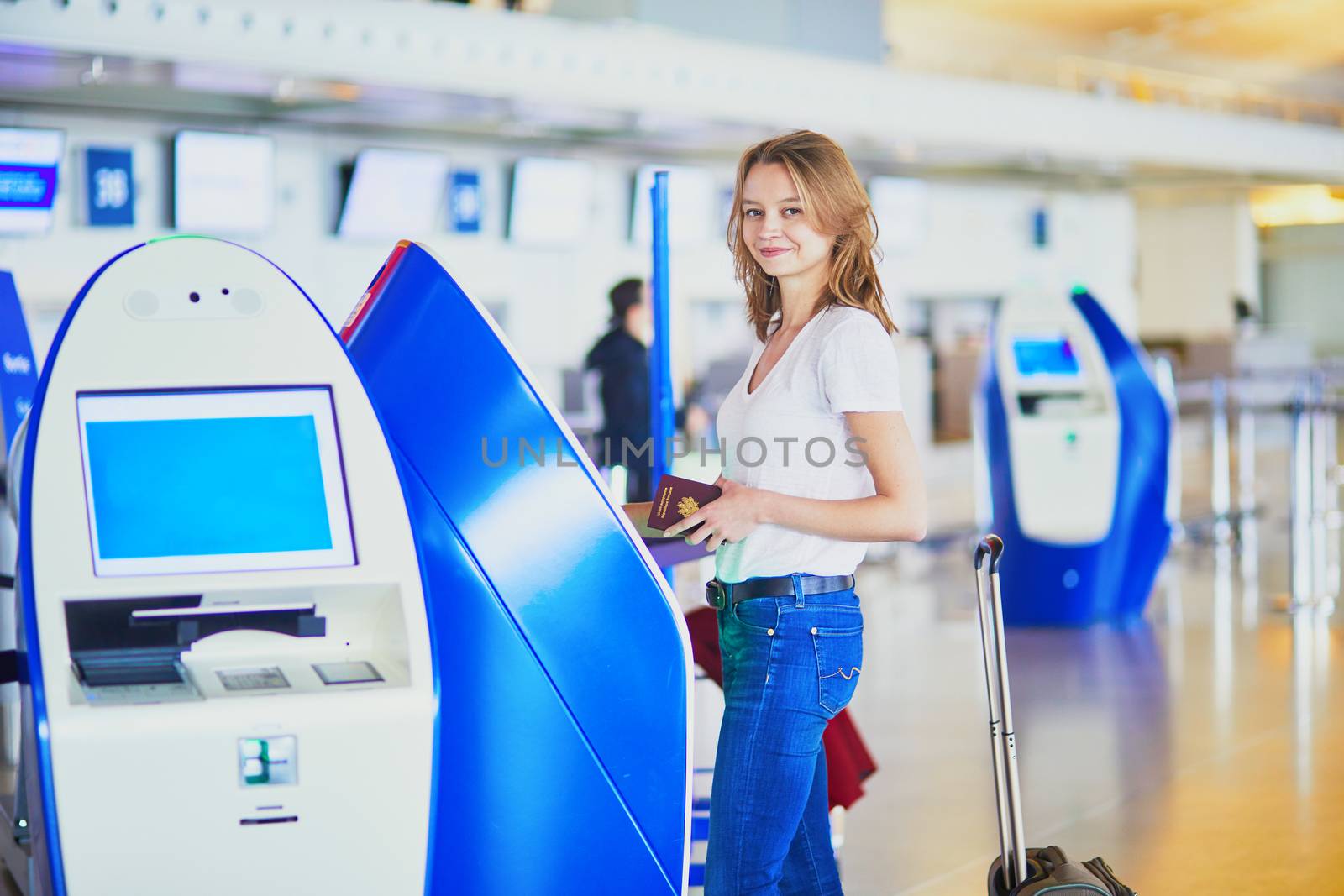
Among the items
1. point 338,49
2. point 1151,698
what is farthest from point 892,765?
point 338,49

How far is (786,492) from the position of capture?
1996 millimetres

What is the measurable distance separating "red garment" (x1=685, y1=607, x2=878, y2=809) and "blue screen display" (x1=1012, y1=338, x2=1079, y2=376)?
11.4 feet

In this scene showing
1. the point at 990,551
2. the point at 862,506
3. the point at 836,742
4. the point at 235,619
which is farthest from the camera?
the point at 836,742

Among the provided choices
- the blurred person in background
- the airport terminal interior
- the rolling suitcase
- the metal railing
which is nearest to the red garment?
the airport terminal interior

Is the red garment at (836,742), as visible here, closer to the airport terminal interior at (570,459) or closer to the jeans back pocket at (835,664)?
the airport terminal interior at (570,459)

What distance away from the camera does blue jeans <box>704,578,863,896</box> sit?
196 centimetres

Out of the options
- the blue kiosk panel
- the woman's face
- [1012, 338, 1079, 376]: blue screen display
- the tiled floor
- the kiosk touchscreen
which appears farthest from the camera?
[1012, 338, 1079, 376]: blue screen display

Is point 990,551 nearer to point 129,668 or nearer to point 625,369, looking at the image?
point 129,668

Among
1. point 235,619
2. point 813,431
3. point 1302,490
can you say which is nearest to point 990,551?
point 813,431

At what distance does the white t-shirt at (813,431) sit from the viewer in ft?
6.40

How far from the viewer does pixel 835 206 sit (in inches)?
79.0

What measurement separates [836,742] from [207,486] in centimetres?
162

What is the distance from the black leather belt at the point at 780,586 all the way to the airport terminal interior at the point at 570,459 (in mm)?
235

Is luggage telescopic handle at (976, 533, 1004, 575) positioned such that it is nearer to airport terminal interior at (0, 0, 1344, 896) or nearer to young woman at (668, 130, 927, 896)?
airport terminal interior at (0, 0, 1344, 896)
